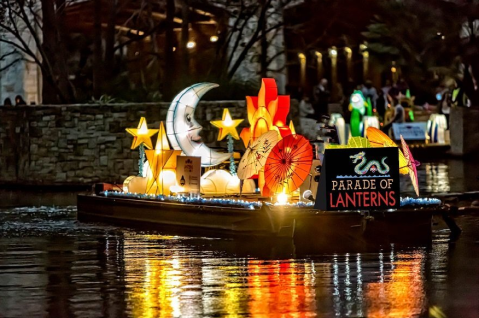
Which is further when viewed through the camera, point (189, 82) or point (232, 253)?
point (189, 82)

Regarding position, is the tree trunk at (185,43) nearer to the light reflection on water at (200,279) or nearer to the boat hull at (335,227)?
the light reflection on water at (200,279)

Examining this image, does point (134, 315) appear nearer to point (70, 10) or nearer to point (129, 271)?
point (129, 271)

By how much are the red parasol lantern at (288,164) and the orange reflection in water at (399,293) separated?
10.1ft

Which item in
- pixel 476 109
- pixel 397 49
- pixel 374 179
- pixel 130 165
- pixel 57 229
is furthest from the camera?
pixel 397 49

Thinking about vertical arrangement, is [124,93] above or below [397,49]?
below

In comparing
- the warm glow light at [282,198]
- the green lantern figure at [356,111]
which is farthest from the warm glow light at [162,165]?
the green lantern figure at [356,111]

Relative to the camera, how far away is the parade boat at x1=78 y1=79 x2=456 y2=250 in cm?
1548

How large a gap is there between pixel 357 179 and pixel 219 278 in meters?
3.22

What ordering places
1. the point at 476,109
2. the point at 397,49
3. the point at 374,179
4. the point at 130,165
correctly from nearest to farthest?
the point at 374,179
the point at 130,165
the point at 476,109
the point at 397,49

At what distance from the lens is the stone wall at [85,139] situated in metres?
27.7

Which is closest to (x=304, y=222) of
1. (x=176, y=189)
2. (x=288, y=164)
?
(x=288, y=164)

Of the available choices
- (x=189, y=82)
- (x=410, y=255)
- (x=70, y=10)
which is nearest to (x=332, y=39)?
(x=70, y=10)

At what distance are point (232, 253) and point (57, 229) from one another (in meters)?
4.12

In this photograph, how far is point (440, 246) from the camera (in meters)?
15.4
